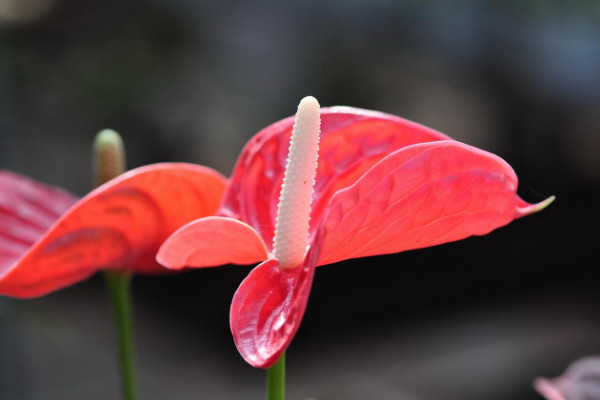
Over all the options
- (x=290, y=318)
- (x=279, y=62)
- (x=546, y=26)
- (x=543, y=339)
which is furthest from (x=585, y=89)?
(x=290, y=318)

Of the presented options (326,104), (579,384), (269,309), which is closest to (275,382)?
(269,309)

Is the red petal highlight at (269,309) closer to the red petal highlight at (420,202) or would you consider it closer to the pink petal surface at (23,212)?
the red petal highlight at (420,202)

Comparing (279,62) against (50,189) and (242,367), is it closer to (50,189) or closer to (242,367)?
(242,367)

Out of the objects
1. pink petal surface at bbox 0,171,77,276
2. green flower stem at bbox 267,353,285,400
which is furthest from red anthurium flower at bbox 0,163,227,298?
green flower stem at bbox 267,353,285,400

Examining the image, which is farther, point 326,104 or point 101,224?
point 326,104

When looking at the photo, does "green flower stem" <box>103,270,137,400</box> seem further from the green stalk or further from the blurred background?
the blurred background

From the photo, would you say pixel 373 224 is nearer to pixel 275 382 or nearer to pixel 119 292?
pixel 275 382

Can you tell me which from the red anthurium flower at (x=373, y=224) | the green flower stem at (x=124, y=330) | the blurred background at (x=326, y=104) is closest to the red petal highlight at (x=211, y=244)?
the red anthurium flower at (x=373, y=224)
